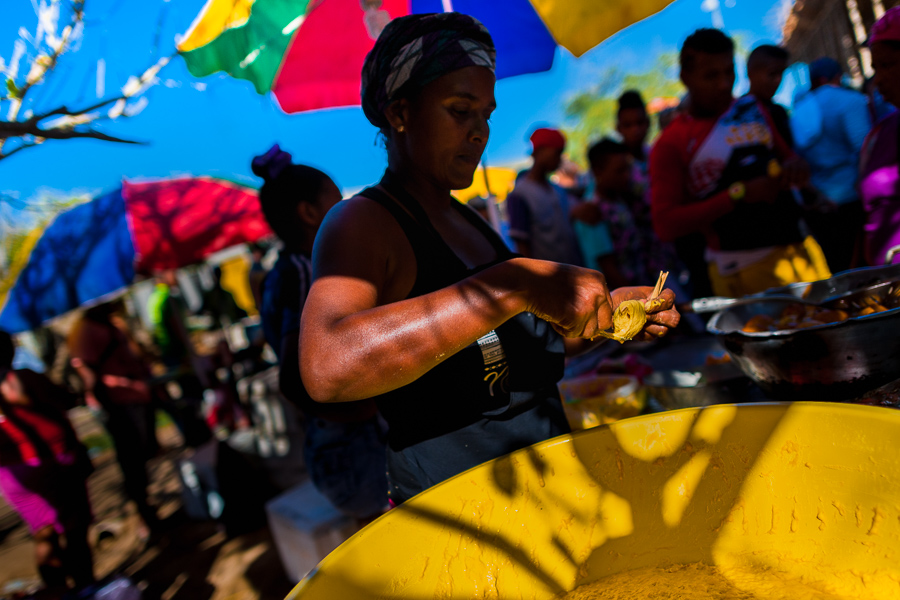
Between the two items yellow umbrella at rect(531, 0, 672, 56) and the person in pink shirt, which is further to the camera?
yellow umbrella at rect(531, 0, 672, 56)

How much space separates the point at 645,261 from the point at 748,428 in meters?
3.28

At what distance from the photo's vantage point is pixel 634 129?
439cm

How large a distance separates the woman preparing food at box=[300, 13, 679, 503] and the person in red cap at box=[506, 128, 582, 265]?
9.78 feet

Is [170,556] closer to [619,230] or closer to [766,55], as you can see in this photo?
[619,230]

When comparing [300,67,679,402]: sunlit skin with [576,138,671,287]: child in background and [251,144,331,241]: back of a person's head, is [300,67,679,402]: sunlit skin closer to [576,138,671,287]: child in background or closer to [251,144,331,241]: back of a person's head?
[251,144,331,241]: back of a person's head

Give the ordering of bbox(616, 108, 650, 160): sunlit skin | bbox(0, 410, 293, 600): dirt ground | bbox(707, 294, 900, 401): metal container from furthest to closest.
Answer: bbox(616, 108, 650, 160): sunlit skin → bbox(0, 410, 293, 600): dirt ground → bbox(707, 294, 900, 401): metal container

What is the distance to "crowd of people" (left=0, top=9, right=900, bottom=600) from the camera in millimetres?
857

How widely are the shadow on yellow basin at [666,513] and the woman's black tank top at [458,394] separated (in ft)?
0.57

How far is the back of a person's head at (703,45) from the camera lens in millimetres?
2277

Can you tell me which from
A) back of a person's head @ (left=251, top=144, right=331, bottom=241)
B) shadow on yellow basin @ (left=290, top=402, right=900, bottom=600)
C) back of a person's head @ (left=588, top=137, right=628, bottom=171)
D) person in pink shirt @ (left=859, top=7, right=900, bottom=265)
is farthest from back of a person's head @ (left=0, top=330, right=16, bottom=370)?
person in pink shirt @ (left=859, top=7, right=900, bottom=265)

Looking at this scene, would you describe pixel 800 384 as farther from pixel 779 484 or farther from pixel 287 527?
pixel 287 527

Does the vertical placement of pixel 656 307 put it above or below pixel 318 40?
below

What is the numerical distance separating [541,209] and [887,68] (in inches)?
96.0

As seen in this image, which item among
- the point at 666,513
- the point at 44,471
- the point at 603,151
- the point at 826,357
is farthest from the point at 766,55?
the point at 44,471
